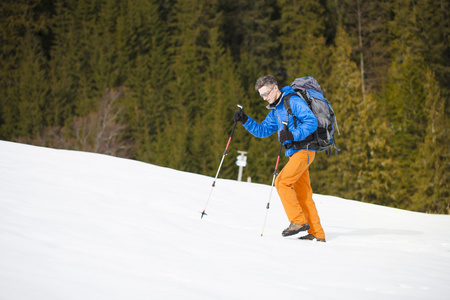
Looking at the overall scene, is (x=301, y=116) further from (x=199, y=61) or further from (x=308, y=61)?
(x=199, y=61)

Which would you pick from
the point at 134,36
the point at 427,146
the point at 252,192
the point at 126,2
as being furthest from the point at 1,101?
the point at 252,192

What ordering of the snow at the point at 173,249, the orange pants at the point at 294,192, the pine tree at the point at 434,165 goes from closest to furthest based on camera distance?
the snow at the point at 173,249 → the orange pants at the point at 294,192 → the pine tree at the point at 434,165

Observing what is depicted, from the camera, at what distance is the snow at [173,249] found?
91.6 inches

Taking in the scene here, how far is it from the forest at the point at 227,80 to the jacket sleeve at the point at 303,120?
20.7m

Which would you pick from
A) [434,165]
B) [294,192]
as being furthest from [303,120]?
[434,165]

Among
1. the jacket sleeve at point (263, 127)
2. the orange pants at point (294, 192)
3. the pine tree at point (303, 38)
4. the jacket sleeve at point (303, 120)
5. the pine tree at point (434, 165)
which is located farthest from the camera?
the pine tree at point (303, 38)

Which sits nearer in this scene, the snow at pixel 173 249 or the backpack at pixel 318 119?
the snow at pixel 173 249

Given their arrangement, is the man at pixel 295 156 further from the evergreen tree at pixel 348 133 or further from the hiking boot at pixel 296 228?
the evergreen tree at pixel 348 133

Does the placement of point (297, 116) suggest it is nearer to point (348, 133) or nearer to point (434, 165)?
point (434, 165)

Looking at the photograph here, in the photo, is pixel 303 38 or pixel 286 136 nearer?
pixel 286 136

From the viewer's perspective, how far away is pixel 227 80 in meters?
43.3

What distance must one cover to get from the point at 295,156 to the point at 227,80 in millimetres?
39658

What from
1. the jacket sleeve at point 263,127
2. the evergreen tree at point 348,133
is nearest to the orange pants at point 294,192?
the jacket sleeve at point 263,127

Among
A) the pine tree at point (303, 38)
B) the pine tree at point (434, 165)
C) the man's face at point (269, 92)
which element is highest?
the pine tree at point (303, 38)
